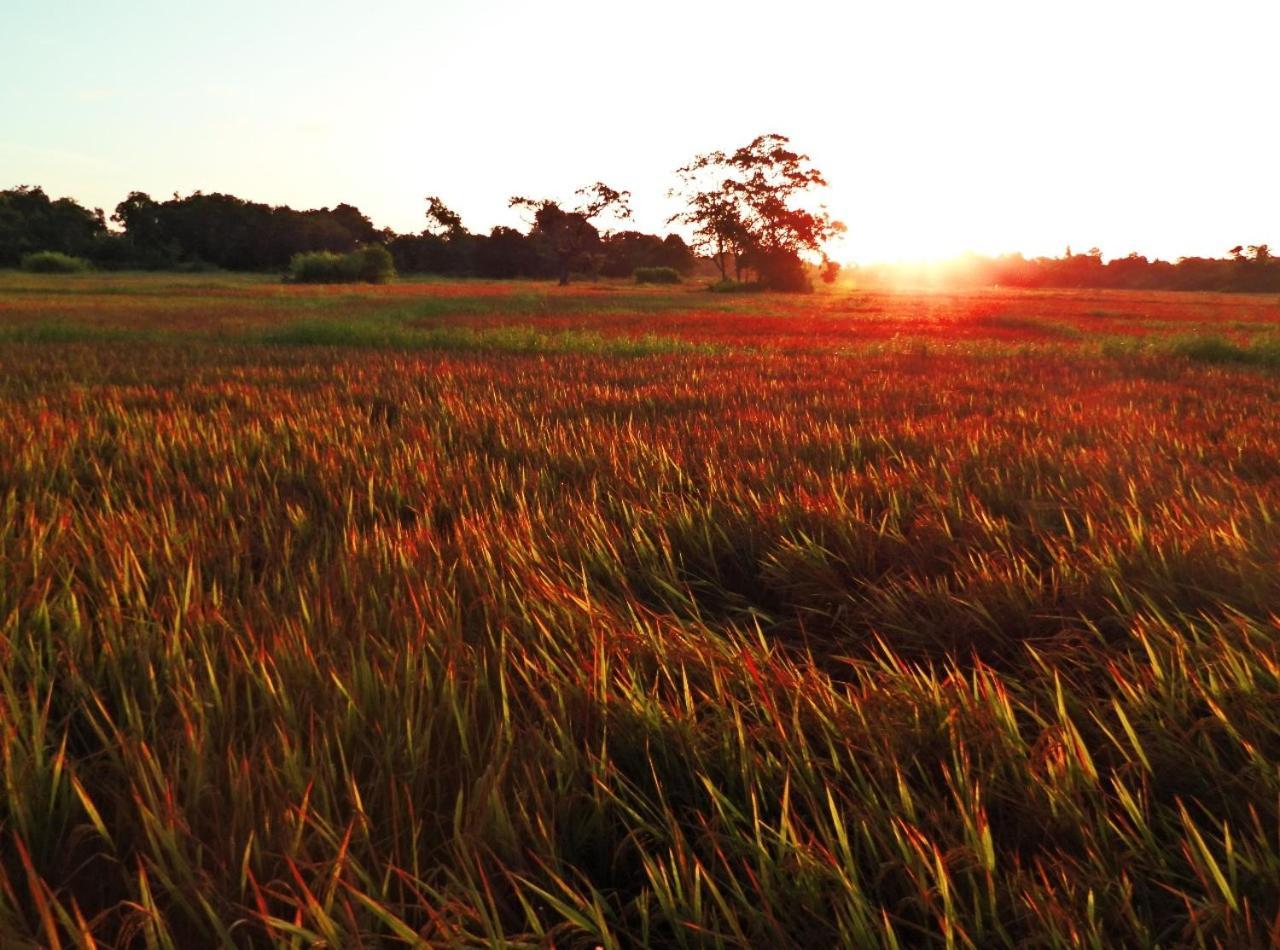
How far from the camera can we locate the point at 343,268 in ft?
144

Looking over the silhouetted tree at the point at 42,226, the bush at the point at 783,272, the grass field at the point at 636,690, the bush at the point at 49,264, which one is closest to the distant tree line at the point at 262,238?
the silhouetted tree at the point at 42,226

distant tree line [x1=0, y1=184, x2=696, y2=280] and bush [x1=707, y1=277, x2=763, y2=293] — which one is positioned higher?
distant tree line [x1=0, y1=184, x2=696, y2=280]

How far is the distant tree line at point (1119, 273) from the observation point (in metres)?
64.2

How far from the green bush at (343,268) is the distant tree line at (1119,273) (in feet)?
163

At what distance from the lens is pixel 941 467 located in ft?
9.39

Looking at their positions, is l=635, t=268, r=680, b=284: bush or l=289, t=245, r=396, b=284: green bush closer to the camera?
l=289, t=245, r=396, b=284: green bush

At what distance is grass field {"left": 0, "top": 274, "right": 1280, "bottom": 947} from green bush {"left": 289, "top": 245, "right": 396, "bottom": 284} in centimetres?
4261

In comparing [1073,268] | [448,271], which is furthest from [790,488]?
[1073,268]

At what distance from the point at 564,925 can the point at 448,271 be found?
7095 cm

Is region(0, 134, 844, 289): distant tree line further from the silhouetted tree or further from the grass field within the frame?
the grass field

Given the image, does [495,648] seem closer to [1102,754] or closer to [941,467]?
[1102,754]

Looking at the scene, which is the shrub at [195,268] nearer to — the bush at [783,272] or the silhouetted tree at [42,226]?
the silhouetted tree at [42,226]

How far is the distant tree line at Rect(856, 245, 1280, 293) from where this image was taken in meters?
64.2

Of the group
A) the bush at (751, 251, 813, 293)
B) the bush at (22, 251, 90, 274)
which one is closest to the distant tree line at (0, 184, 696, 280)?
the bush at (22, 251, 90, 274)
